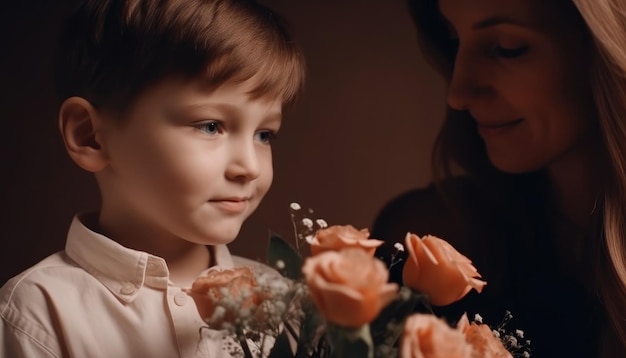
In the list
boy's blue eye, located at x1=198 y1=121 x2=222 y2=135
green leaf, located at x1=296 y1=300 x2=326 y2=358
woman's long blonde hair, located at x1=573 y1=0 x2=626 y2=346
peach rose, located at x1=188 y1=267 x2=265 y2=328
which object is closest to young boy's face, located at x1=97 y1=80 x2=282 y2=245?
boy's blue eye, located at x1=198 y1=121 x2=222 y2=135

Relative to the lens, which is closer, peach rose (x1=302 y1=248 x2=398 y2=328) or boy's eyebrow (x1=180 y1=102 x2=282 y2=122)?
peach rose (x1=302 y1=248 x2=398 y2=328)

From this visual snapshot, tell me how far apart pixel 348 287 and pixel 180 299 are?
0.44 m

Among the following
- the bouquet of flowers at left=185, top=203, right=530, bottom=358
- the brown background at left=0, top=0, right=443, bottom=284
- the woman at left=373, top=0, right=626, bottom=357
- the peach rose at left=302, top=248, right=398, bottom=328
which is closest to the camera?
the peach rose at left=302, top=248, right=398, bottom=328

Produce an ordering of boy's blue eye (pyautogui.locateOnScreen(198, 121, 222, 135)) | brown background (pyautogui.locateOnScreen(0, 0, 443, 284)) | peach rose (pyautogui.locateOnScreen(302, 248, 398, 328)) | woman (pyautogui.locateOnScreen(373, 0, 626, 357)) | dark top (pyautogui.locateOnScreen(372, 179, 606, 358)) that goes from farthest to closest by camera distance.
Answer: brown background (pyautogui.locateOnScreen(0, 0, 443, 284)) → dark top (pyautogui.locateOnScreen(372, 179, 606, 358)) → woman (pyautogui.locateOnScreen(373, 0, 626, 357)) → boy's blue eye (pyautogui.locateOnScreen(198, 121, 222, 135)) → peach rose (pyautogui.locateOnScreen(302, 248, 398, 328))

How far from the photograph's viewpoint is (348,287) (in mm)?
753

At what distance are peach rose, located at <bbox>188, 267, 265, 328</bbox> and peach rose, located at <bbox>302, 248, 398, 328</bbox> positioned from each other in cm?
15

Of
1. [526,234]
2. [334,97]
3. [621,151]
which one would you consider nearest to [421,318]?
[621,151]

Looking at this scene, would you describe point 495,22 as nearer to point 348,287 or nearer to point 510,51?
point 510,51

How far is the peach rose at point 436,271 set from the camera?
92 centimetres

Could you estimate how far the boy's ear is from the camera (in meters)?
1.11

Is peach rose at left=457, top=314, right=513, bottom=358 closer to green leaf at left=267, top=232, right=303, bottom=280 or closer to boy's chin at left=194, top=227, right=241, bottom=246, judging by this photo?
green leaf at left=267, top=232, right=303, bottom=280

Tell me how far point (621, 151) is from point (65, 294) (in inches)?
33.7

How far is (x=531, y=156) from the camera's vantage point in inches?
50.9

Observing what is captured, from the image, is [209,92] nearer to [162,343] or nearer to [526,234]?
[162,343]
